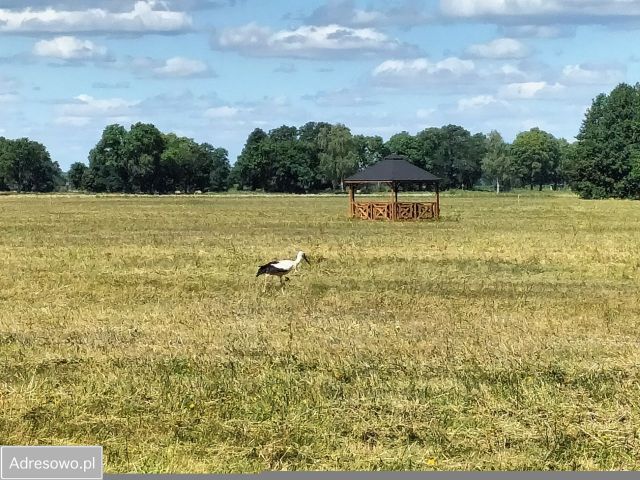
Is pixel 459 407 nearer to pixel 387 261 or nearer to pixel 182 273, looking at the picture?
pixel 182 273

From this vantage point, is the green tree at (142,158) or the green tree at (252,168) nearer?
the green tree at (142,158)

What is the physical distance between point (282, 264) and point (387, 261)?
663 cm

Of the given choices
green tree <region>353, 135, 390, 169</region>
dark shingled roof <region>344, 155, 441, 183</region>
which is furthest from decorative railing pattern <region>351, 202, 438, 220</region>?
green tree <region>353, 135, 390, 169</region>

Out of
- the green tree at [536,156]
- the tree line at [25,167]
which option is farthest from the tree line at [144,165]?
the green tree at [536,156]

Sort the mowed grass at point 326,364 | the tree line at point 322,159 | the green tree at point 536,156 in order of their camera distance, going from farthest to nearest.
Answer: the green tree at point 536,156, the tree line at point 322,159, the mowed grass at point 326,364

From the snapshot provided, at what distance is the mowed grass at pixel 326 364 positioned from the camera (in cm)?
866

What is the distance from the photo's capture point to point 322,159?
152500mm

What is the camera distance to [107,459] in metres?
8.19

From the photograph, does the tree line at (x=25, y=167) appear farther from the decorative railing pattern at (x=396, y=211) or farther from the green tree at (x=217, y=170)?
the decorative railing pattern at (x=396, y=211)

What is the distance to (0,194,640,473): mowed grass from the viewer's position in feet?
28.4

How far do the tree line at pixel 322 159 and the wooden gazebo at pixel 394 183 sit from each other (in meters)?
62.3

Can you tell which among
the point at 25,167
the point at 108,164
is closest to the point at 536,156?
the point at 108,164

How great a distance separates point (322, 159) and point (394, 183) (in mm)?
100109

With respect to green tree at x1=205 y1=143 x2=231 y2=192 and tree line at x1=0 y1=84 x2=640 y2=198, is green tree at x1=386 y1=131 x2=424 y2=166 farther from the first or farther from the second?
green tree at x1=205 y1=143 x2=231 y2=192
